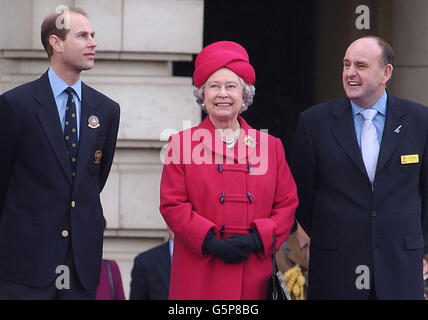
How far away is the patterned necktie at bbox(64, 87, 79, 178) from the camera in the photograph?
232 inches

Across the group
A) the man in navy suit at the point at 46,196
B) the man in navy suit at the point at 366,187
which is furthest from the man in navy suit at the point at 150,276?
the man in navy suit at the point at 46,196

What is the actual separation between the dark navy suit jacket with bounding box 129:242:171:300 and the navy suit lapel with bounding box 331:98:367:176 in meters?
1.93

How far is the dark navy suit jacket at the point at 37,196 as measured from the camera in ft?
19.0

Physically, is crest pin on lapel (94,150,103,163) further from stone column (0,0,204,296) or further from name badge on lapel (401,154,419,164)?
stone column (0,0,204,296)

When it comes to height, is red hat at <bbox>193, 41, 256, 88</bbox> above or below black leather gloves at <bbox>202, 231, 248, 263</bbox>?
above

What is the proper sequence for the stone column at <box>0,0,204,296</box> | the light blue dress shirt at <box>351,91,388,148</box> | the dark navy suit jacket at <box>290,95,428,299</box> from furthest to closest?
the stone column at <box>0,0,204,296</box>, the light blue dress shirt at <box>351,91,388,148</box>, the dark navy suit jacket at <box>290,95,428,299</box>

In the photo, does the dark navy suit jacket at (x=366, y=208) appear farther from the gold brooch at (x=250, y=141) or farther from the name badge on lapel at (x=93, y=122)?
the name badge on lapel at (x=93, y=122)

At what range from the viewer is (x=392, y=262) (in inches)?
241

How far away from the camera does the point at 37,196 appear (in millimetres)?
5797

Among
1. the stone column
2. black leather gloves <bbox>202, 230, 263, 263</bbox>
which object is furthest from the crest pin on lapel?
the stone column

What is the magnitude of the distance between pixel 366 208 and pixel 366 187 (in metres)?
0.12

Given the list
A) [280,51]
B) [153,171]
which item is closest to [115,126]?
[153,171]

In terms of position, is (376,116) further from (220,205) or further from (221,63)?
(220,205)

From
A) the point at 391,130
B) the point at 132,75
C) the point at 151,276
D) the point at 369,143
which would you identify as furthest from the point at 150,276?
the point at 391,130
